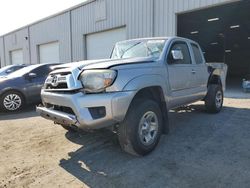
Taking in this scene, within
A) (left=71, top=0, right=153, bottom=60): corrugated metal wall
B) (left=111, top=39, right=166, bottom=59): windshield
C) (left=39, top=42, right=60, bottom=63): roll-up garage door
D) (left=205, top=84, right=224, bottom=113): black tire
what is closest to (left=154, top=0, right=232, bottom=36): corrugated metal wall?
(left=71, top=0, right=153, bottom=60): corrugated metal wall

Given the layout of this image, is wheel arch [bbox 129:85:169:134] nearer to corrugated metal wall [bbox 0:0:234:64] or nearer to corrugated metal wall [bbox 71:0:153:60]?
corrugated metal wall [bbox 0:0:234:64]

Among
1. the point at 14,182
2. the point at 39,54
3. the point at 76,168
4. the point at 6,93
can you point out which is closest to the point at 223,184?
the point at 76,168

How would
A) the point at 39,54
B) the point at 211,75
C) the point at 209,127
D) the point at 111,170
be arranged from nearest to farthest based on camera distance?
the point at 111,170 → the point at 209,127 → the point at 211,75 → the point at 39,54

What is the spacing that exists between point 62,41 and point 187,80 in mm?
16001

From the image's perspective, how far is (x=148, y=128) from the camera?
13.8 ft

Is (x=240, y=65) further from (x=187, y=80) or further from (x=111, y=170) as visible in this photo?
(x=111, y=170)

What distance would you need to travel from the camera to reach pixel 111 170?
370 centimetres

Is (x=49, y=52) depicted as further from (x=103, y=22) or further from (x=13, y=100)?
(x=13, y=100)

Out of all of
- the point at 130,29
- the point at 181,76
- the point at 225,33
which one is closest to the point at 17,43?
the point at 130,29

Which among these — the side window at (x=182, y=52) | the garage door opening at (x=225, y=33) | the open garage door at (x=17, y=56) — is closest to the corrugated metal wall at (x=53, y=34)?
the open garage door at (x=17, y=56)

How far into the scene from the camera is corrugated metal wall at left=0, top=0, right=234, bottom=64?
38.7 feet

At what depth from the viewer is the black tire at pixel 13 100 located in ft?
26.5

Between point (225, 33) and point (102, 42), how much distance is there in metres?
11.8

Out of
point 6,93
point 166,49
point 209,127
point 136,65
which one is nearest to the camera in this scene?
point 136,65
